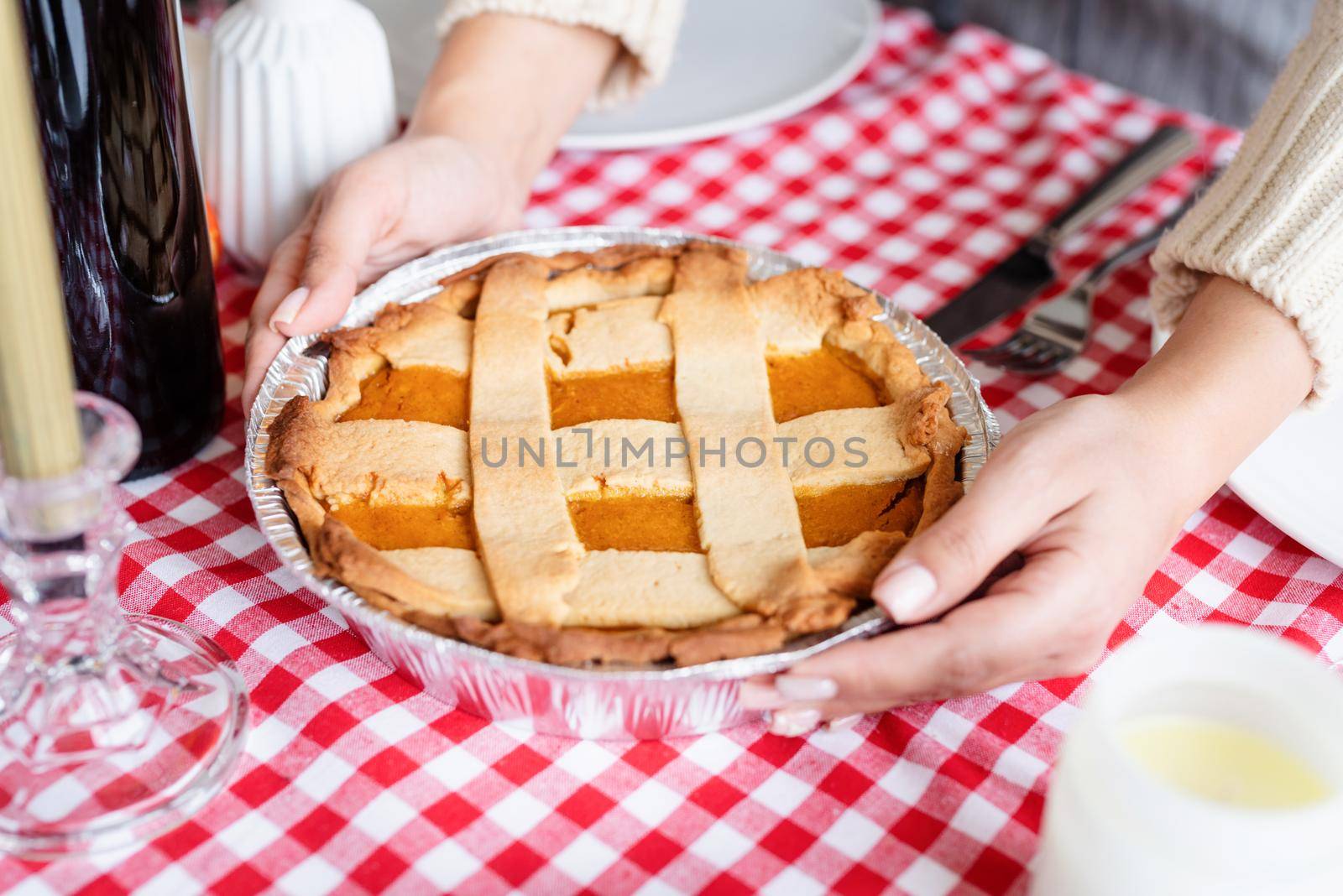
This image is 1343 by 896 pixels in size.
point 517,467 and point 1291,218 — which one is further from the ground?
point 1291,218

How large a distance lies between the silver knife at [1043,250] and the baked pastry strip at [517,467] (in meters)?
0.50

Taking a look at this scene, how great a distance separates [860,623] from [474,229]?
0.78 meters

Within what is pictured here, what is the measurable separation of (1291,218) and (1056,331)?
0.33 m

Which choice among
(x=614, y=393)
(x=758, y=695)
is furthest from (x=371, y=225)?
(x=758, y=695)

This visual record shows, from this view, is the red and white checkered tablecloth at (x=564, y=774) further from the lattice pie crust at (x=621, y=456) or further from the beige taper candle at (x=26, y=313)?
the beige taper candle at (x=26, y=313)

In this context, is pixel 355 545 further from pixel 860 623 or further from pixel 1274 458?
pixel 1274 458

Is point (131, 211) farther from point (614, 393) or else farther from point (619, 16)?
point (619, 16)

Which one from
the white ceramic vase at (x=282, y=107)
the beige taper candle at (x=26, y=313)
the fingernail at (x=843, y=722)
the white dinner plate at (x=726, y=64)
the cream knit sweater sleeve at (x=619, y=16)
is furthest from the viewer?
the white dinner plate at (x=726, y=64)

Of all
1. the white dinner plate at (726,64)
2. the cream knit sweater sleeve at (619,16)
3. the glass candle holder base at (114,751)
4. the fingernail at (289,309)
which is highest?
the cream knit sweater sleeve at (619,16)

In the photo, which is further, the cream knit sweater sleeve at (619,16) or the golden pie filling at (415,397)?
the cream knit sweater sleeve at (619,16)

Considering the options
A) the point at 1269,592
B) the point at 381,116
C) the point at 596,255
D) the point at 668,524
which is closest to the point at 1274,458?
the point at 1269,592

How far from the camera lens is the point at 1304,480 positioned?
1.18 meters

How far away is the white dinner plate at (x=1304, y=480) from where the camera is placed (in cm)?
114

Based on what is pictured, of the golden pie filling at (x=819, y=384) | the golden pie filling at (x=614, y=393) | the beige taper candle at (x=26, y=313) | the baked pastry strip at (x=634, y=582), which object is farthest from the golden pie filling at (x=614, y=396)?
the beige taper candle at (x=26, y=313)
